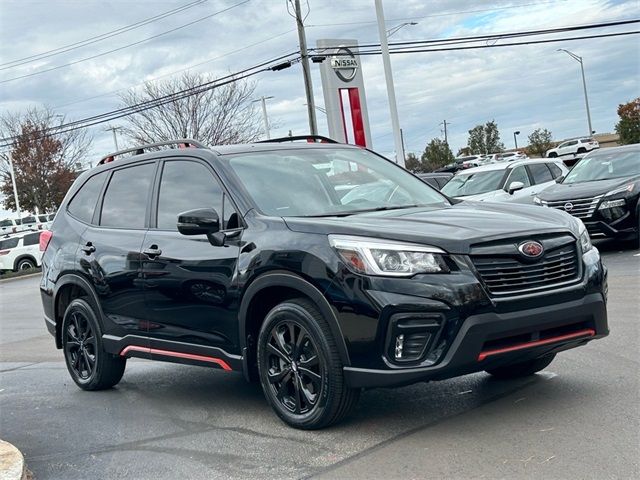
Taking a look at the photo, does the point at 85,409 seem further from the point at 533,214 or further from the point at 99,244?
the point at 533,214

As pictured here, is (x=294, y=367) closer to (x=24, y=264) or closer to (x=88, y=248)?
(x=88, y=248)

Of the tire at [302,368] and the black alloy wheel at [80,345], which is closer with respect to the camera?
the tire at [302,368]

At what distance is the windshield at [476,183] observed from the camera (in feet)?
55.9

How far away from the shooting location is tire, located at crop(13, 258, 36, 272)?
106 feet

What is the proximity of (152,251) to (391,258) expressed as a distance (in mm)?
2148

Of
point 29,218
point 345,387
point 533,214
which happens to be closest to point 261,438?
point 345,387

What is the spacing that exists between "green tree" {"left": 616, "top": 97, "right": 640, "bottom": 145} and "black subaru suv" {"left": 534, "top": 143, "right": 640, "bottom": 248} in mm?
50237

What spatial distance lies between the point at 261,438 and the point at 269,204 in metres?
1.52

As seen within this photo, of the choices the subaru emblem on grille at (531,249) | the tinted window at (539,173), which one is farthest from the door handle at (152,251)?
the tinted window at (539,173)

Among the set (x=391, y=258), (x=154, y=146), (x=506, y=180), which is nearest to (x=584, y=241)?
(x=391, y=258)

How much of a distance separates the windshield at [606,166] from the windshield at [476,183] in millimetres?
2180

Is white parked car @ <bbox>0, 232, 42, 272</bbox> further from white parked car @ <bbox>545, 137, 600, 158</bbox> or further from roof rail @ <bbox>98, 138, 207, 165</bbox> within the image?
white parked car @ <bbox>545, 137, 600, 158</bbox>

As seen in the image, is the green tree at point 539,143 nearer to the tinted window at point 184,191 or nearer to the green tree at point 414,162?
the green tree at point 414,162

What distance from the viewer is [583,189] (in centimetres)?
1363
